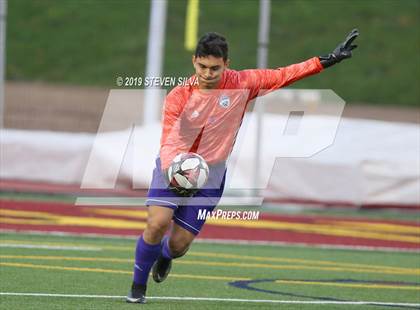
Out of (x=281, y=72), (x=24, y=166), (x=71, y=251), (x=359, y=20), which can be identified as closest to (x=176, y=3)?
(x=359, y=20)

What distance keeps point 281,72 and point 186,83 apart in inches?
28.1

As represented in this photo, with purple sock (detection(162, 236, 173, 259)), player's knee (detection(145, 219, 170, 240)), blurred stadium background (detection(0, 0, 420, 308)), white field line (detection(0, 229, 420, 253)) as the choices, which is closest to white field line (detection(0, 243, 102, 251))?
white field line (detection(0, 229, 420, 253))

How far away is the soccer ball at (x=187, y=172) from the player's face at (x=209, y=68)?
0.54 meters

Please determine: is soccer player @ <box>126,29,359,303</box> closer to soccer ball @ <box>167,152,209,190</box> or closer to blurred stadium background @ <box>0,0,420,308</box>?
soccer ball @ <box>167,152,209,190</box>

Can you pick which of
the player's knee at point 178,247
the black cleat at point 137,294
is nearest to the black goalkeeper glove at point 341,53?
the player's knee at point 178,247

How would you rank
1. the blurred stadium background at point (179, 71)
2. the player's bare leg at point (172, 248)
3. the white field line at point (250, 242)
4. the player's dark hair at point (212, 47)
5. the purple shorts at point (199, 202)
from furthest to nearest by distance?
the blurred stadium background at point (179, 71) < the white field line at point (250, 242) < the player's bare leg at point (172, 248) < the purple shorts at point (199, 202) < the player's dark hair at point (212, 47)

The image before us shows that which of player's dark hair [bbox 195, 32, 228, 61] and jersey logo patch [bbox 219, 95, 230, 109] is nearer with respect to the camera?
player's dark hair [bbox 195, 32, 228, 61]

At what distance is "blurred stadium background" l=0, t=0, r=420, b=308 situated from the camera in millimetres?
19609

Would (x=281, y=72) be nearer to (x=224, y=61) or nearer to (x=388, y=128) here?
(x=224, y=61)

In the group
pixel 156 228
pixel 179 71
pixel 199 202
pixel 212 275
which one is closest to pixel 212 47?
pixel 199 202

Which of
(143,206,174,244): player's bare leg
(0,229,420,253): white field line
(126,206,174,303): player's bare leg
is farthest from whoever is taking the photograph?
(0,229,420,253): white field line

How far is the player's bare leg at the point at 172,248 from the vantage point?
8.54 m

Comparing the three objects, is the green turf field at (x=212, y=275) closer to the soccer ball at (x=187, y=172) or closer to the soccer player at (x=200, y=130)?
the soccer player at (x=200, y=130)

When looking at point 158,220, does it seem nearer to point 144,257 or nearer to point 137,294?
point 144,257
